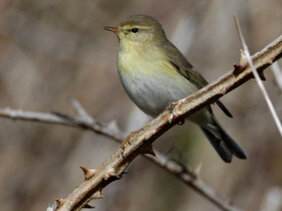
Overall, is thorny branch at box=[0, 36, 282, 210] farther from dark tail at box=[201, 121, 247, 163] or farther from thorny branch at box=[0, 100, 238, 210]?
dark tail at box=[201, 121, 247, 163]

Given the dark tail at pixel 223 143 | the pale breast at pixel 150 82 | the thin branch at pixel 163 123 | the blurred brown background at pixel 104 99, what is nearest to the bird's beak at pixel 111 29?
the pale breast at pixel 150 82

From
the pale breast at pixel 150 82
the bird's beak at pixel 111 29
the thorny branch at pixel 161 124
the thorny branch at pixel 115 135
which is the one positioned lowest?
the thorny branch at pixel 161 124

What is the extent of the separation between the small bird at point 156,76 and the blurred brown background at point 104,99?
706 millimetres

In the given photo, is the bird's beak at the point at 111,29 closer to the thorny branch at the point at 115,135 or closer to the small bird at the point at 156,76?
the small bird at the point at 156,76

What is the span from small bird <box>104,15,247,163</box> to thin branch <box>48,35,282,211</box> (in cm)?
180

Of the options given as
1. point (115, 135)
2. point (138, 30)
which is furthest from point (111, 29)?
point (115, 135)

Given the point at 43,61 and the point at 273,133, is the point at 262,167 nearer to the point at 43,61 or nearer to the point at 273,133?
the point at 273,133

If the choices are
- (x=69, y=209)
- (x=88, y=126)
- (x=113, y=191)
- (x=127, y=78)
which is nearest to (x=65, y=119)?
(x=88, y=126)

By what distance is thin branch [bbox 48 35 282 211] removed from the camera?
5.25 ft

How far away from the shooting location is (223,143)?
3.98 m

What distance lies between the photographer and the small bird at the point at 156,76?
3770 mm

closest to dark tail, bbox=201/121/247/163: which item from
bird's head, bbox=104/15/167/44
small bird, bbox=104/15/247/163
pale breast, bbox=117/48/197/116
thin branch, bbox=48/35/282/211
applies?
small bird, bbox=104/15/247/163

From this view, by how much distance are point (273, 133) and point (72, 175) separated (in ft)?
7.13

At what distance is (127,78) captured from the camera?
3814 millimetres
